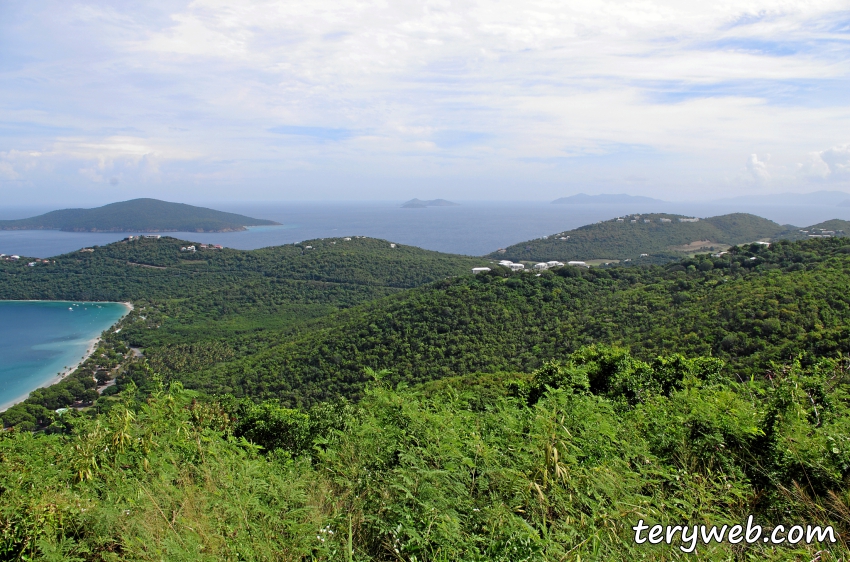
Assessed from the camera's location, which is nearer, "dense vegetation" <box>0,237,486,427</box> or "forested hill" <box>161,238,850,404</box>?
"forested hill" <box>161,238,850,404</box>

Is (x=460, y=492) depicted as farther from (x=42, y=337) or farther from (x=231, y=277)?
(x=231, y=277)

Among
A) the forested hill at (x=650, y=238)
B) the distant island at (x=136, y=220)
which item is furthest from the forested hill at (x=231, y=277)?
the distant island at (x=136, y=220)

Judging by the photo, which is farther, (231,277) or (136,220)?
(136,220)

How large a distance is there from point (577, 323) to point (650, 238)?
54340 millimetres

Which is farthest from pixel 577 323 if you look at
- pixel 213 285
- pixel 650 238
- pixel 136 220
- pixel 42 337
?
pixel 136 220

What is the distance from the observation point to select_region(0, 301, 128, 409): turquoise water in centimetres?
3244

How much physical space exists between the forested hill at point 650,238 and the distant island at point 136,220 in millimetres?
103520

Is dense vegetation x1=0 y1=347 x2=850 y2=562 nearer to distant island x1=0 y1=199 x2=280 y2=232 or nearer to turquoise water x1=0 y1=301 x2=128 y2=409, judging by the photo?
turquoise water x1=0 y1=301 x2=128 y2=409

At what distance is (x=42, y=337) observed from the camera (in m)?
42.0

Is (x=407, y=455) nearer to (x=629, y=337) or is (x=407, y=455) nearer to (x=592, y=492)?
(x=592, y=492)

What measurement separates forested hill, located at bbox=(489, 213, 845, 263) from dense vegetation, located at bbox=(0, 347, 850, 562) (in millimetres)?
59642

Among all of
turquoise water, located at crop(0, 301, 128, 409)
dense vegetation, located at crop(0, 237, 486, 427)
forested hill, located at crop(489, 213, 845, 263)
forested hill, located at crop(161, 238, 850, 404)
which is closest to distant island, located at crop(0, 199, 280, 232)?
dense vegetation, located at crop(0, 237, 486, 427)

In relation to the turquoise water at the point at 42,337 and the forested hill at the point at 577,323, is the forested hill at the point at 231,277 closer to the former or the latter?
the turquoise water at the point at 42,337

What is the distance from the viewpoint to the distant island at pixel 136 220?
130375 mm
